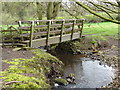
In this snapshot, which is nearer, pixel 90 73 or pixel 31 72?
pixel 31 72

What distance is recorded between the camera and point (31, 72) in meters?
6.25

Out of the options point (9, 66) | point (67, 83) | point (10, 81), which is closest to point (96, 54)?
point (67, 83)

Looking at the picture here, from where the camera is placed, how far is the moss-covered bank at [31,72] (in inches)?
194

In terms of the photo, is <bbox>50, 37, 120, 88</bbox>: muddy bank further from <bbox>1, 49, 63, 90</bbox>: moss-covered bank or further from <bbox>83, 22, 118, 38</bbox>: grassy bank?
<bbox>1, 49, 63, 90</bbox>: moss-covered bank

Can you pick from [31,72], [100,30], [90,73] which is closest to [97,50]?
[90,73]

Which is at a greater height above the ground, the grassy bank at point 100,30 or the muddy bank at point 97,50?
the grassy bank at point 100,30

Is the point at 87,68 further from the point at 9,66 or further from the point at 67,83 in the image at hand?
the point at 9,66

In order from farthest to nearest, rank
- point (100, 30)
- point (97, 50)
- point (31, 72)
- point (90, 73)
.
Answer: point (100, 30) < point (97, 50) < point (90, 73) < point (31, 72)

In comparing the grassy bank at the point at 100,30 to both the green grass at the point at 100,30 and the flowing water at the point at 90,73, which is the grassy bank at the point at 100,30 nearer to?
the green grass at the point at 100,30

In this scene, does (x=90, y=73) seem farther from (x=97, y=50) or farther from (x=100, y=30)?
(x=100, y=30)

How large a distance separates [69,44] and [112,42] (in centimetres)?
604

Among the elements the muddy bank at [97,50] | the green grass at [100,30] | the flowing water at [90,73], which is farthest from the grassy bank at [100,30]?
the flowing water at [90,73]

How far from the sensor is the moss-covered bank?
4936 mm

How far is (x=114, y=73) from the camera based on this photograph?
29.3 feet
